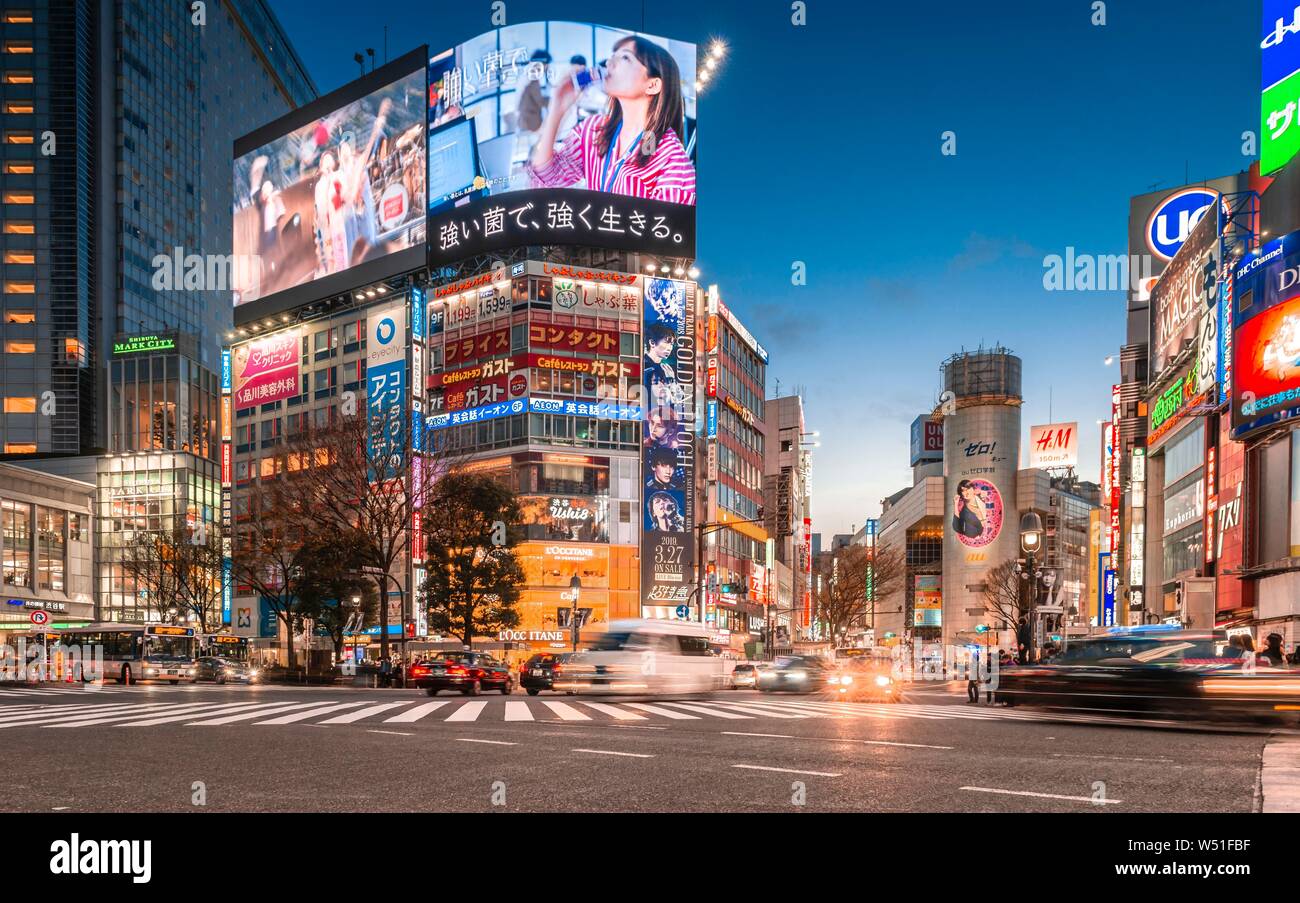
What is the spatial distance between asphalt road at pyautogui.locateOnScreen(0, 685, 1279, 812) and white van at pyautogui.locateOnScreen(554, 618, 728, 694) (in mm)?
8572

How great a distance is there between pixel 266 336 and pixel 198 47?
6227 centimetres

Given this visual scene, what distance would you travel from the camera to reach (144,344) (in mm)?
107125

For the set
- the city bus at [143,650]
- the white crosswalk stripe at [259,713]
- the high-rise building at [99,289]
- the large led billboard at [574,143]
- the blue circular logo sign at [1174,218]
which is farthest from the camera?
the high-rise building at [99,289]

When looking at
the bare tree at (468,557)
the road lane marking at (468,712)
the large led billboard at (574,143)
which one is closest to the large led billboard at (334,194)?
the large led billboard at (574,143)

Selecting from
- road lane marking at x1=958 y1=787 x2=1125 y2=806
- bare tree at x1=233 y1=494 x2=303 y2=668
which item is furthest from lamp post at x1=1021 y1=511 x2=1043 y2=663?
bare tree at x1=233 y1=494 x2=303 y2=668

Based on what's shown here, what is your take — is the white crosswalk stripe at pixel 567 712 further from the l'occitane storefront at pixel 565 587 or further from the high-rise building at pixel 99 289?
the high-rise building at pixel 99 289

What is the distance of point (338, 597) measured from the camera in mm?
49594

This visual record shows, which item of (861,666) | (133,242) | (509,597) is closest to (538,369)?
(509,597)

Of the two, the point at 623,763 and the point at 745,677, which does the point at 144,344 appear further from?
the point at 623,763

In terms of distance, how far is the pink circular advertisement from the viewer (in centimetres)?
12762

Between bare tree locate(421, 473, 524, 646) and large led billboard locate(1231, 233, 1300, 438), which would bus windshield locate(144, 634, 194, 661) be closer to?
bare tree locate(421, 473, 524, 646)

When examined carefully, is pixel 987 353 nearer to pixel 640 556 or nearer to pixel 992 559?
pixel 992 559

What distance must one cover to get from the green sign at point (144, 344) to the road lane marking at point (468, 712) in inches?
3781

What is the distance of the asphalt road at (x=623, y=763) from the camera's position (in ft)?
25.1
